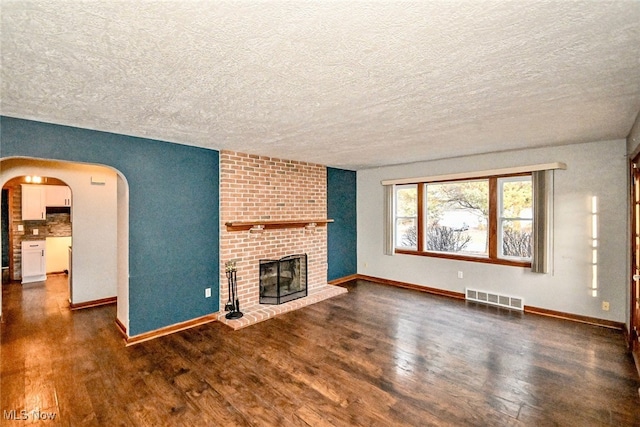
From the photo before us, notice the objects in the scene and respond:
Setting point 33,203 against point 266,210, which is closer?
point 266,210

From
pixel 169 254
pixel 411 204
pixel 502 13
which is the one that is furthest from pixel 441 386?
pixel 411 204

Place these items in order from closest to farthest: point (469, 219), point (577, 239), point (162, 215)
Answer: point (162, 215), point (577, 239), point (469, 219)

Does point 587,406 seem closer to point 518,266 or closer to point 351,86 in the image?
point 518,266

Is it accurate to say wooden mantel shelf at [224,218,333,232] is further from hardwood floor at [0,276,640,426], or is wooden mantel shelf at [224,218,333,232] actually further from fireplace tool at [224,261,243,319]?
hardwood floor at [0,276,640,426]

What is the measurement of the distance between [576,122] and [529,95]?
1.21 metres

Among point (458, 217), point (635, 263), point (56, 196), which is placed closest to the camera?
point (635, 263)

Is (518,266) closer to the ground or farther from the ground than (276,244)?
closer to the ground

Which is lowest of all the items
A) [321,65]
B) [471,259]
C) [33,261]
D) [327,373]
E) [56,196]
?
[327,373]

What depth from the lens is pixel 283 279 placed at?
475cm

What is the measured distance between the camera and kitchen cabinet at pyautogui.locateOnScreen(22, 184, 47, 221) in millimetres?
5812

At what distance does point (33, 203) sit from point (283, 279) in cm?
575

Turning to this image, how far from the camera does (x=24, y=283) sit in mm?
5645

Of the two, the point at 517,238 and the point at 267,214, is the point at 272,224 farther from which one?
the point at 517,238

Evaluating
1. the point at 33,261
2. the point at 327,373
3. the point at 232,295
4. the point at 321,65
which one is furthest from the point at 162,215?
the point at 33,261
